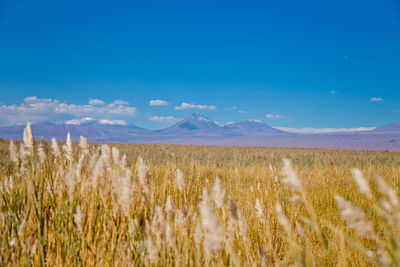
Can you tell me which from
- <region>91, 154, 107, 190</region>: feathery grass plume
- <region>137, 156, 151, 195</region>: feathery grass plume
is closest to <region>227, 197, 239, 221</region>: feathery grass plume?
<region>137, 156, 151, 195</region>: feathery grass plume

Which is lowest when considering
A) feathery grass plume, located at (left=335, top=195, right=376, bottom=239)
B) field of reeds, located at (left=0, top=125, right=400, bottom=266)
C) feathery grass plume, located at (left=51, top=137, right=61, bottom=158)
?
field of reeds, located at (left=0, top=125, right=400, bottom=266)

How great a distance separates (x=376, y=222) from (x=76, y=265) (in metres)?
3.39

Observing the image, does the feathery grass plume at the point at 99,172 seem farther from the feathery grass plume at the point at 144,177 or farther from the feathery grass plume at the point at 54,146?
the feathery grass plume at the point at 54,146

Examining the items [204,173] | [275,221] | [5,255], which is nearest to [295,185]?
[5,255]

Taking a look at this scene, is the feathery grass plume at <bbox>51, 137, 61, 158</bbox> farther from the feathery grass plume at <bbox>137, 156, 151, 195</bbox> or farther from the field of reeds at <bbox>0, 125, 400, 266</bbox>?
the feathery grass plume at <bbox>137, 156, 151, 195</bbox>

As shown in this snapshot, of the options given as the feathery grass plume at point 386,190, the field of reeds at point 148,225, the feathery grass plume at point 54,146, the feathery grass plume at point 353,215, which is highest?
the feathery grass plume at point 54,146

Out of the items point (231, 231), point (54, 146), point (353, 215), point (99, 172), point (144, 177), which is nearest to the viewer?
point (353, 215)

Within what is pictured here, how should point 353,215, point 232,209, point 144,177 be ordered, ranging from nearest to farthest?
1. point 353,215
2. point 232,209
3. point 144,177

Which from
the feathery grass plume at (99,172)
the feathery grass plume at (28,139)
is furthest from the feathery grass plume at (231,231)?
the feathery grass plume at (28,139)

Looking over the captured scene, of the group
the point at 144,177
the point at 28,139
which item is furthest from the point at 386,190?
the point at 28,139

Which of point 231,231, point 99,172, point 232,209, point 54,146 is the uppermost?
point 54,146

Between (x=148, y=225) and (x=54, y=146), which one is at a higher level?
(x=54, y=146)

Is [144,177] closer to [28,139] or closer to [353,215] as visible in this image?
[28,139]

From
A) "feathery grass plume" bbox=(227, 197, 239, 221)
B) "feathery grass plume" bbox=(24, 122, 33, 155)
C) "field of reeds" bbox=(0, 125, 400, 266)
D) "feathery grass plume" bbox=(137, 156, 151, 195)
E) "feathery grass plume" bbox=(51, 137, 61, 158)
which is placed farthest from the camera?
"feathery grass plume" bbox=(51, 137, 61, 158)
